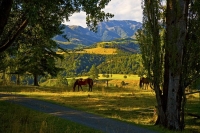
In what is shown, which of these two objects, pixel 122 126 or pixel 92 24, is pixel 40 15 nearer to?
pixel 92 24

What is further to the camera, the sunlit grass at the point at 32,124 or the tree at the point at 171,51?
the tree at the point at 171,51

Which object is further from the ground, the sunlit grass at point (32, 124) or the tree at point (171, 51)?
the tree at point (171, 51)

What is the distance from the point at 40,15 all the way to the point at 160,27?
8.04 m

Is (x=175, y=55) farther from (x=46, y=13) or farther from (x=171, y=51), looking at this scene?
(x=46, y=13)

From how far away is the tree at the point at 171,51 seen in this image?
16.1 meters

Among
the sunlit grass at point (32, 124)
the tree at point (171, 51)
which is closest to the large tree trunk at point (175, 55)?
the tree at point (171, 51)

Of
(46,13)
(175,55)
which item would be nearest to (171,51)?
(175,55)

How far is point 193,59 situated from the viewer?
54.8 ft

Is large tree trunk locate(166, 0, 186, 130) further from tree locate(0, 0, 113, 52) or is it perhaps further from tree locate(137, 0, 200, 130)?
Result: tree locate(0, 0, 113, 52)

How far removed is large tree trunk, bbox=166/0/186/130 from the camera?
628 inches

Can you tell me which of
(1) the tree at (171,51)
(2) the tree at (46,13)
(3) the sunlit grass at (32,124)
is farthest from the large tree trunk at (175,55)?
(3) the sunlit grass at (32,124)

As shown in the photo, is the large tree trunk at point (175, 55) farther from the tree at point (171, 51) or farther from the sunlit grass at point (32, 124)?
the sunlit grass at point (32, 124)

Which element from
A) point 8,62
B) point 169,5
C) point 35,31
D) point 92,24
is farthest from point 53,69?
point 169,5

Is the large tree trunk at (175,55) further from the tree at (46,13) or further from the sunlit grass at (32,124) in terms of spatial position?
the sunlit grass at (32,124)
